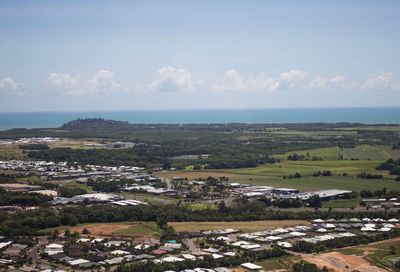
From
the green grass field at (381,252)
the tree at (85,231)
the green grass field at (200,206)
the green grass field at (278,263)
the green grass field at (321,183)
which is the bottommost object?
the green grass field at (278,263)

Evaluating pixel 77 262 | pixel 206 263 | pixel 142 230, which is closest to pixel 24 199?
pixel 142 230

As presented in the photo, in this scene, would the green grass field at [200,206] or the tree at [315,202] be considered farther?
the tree at [315,202]

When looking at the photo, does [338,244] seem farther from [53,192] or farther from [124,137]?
[124,137]

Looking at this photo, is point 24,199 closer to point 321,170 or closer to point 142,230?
point 142,230

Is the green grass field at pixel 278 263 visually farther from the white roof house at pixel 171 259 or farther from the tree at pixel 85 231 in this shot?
the tree at pixel 85 231

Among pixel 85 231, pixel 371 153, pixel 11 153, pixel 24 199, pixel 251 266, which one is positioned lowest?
pixel 251 266

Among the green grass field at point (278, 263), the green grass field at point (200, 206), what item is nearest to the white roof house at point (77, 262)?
the green grass field at point (278, 263)
